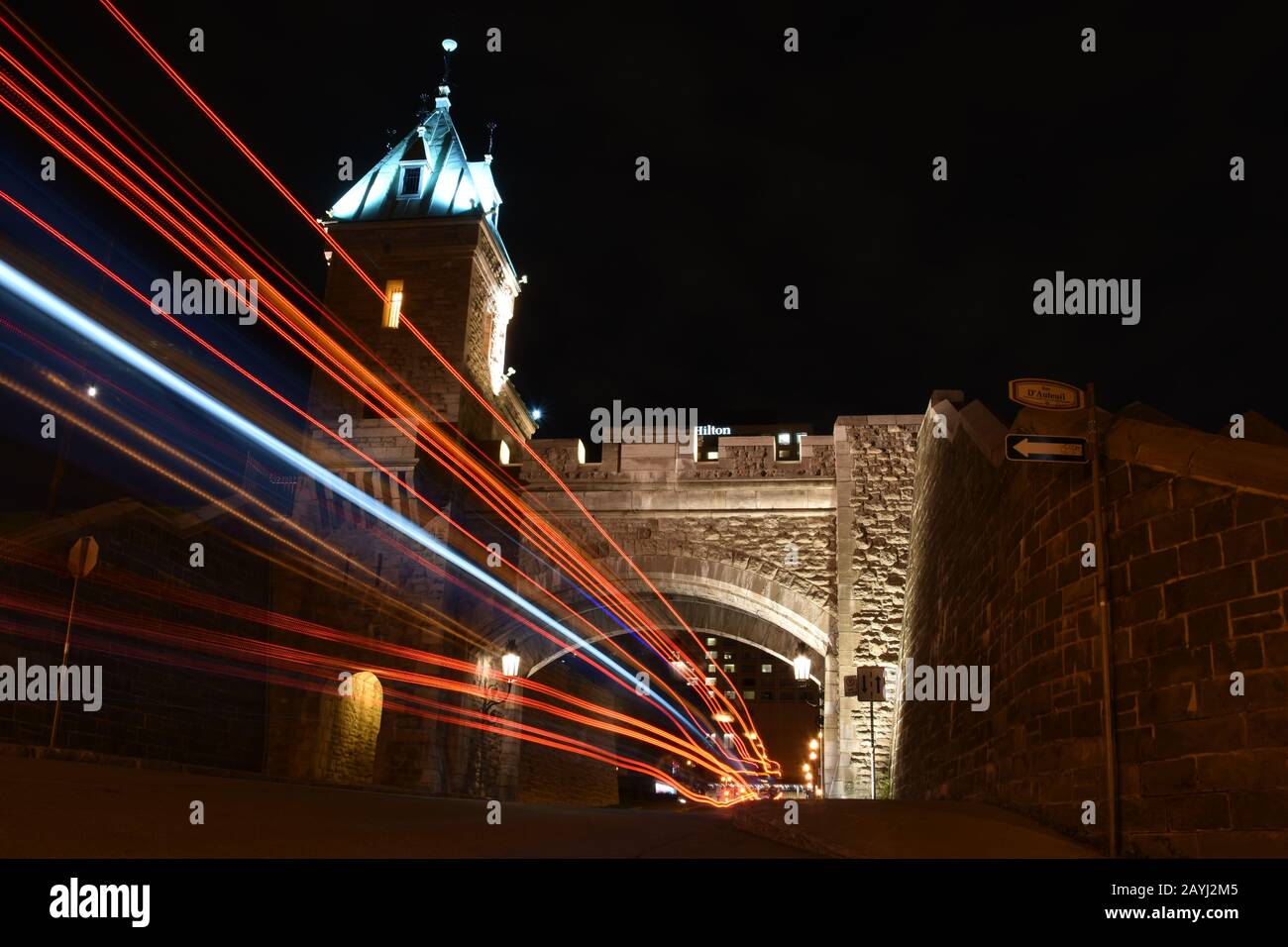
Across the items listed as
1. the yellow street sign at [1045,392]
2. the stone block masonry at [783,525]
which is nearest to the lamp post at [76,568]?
the stone block masonry at [783,525]

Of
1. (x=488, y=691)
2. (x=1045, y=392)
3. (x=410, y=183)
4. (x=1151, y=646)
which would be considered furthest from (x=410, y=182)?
(x=1151, y=646)

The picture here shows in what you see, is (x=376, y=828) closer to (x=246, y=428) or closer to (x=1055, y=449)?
(x=1055, y=449)

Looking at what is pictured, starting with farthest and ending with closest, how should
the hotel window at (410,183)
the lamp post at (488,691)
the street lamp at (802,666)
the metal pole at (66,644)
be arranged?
the hotel window at (410,183) < the lamp post at (488,691) < the street lamp at (802,666) < the metal pole at (66,644)

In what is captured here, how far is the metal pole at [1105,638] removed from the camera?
238 inches

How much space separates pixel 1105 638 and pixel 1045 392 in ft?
5.60

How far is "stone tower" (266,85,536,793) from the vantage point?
18625mm

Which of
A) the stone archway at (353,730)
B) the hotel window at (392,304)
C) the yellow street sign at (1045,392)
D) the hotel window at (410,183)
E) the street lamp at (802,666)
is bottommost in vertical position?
the stone archway at (353,730)

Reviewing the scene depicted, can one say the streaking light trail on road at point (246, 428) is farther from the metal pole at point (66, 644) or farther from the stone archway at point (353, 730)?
the metal pole at point (66, 644)

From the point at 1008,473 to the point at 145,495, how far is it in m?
16.4

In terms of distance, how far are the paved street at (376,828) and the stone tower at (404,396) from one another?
10678 millimetres

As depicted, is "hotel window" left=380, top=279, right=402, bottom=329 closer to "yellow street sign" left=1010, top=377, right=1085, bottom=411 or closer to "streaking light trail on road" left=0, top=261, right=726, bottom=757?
"streaking light trail on road" left=0, top=261, right=726, bottom=757

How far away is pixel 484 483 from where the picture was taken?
1961 centimetres

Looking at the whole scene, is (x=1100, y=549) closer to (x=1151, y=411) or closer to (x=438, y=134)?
(x=1151, y=411)

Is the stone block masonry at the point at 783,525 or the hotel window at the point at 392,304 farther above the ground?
the hotel window at the point at 392,304
